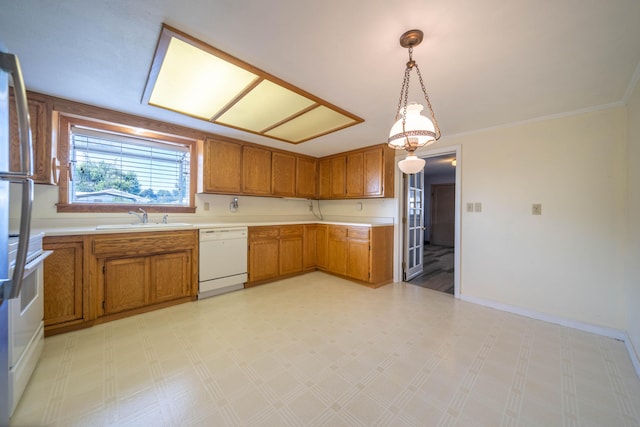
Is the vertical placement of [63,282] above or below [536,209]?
below

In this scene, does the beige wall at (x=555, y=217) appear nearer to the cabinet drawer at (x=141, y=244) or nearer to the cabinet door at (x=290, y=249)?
the cabinet drawer at (x=141, y=244)

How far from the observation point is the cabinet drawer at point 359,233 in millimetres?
3534

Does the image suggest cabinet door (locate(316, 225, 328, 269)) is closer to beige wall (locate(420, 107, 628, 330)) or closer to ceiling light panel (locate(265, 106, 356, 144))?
ceiling light panel (locate(265, 106, 356, 144))

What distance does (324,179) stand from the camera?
181 inches

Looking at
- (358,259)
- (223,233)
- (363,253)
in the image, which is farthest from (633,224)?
(223,233)

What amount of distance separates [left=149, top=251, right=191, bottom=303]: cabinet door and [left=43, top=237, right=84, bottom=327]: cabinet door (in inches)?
22.3

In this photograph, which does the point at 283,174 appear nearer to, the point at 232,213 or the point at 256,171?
the point at 256,171

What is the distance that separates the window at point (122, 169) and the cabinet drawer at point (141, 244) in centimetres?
61

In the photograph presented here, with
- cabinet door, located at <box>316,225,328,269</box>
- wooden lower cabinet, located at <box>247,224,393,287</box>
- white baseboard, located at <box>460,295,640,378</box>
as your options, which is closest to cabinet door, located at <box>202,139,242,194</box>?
wooden lower cabinet, located at <box>247,224,393,287</box>

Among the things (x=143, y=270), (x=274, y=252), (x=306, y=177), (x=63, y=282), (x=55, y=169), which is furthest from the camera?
(x=306, y=177)

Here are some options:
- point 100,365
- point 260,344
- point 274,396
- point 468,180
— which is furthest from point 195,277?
point 468,180

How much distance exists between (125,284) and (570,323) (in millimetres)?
4651

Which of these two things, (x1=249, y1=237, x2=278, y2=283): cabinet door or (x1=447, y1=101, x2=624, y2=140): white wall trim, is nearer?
(x1=447, y1=101, x2=624, y2=140): white wall trim

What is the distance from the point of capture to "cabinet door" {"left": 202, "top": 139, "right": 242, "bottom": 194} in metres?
3.23
